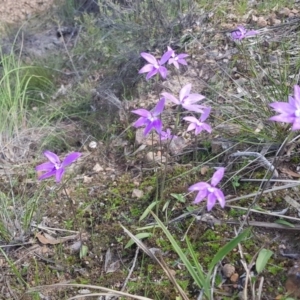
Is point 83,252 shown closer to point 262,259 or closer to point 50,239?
point 50,239

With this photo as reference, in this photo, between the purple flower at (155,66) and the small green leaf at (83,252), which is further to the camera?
the small green leaf at (83,252)

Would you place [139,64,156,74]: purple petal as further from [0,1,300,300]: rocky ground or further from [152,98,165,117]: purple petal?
[0,1,300,300]: rocky ground

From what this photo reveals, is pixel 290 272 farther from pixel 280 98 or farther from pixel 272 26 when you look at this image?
pixel 272 26

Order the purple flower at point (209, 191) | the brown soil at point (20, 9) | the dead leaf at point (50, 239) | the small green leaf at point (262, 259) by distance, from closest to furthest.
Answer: the purple flower at point (209, 191) < the small green leaf at point (262, 259) < the dead leaf at point (50, 239) < the brown soil at point (20, 9)

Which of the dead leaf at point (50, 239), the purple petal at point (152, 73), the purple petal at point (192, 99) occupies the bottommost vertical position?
the dead leaf at point (50, 239)

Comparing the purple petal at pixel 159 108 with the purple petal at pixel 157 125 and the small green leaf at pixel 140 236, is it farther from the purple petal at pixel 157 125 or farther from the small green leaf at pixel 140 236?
the small green leaf at pixel 140 236

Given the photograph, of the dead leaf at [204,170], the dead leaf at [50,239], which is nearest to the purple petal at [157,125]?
the dead leaf at [204,170]

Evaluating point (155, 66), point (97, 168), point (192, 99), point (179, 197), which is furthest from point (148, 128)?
point (97, 168)

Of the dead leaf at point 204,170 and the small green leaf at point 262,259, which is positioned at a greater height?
the small green leaf at point 262,259
